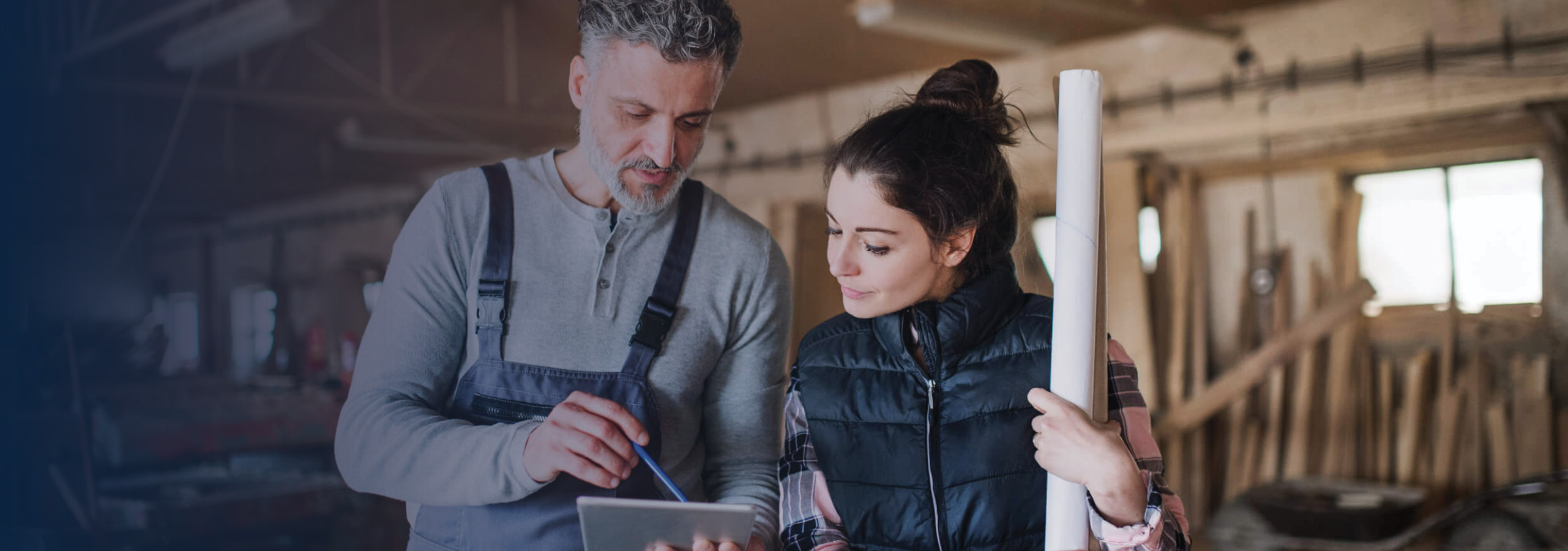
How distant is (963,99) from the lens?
4.71 ft

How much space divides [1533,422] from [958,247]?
450cm

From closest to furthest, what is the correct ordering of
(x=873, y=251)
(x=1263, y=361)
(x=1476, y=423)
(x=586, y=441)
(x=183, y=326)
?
1. (x=586, y=441)
2. (x=873, y=251)
3. (x=183, y=326)
4. (x=1476, y=423)
5. (x=1263, y=361)

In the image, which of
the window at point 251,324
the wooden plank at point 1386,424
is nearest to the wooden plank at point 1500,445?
the wooden plank at point 1386,424

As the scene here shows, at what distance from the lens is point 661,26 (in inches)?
55.9

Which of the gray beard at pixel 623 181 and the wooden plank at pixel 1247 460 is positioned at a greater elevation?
the gray beard at pixel 623 181

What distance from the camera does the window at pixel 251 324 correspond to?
12.3ft

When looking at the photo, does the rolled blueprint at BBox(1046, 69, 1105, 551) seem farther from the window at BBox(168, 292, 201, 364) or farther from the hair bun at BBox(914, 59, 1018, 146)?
the window at BBox(168, 292, 201, 364)

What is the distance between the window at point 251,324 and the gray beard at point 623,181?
2.72 meters

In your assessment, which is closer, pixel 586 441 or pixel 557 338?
pixel 586 441

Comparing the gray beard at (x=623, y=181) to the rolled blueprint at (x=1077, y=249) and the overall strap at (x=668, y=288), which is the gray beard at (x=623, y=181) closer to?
the overall strap at (x=668, y=288)

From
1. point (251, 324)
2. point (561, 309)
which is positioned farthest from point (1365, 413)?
Answer: point (251, 324)

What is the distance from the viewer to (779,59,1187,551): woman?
1.37m

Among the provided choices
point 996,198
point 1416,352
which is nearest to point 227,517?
point 996,198

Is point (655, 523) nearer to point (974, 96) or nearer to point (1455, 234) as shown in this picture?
point (974, 96)
